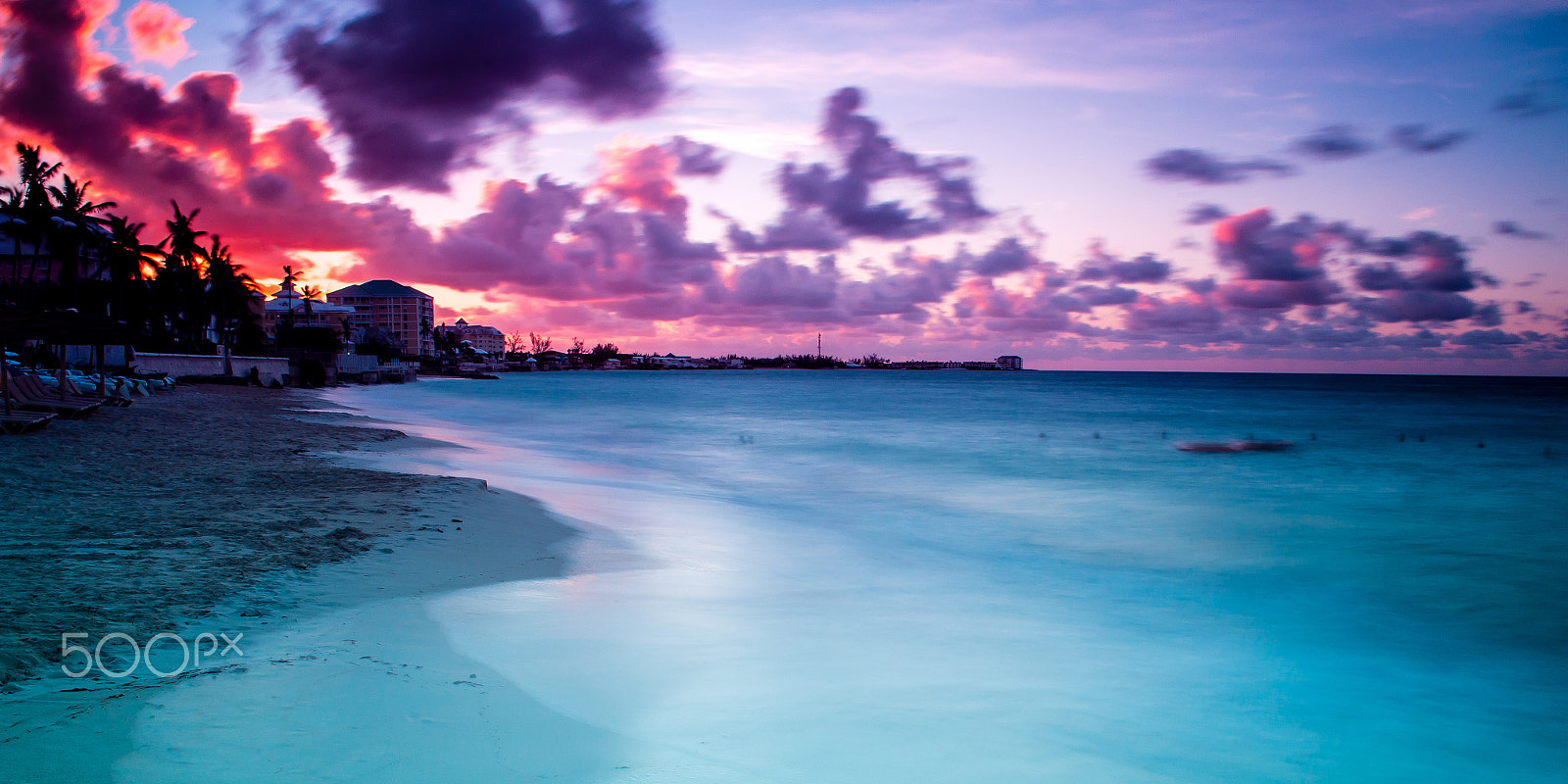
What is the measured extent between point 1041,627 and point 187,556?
7.18m

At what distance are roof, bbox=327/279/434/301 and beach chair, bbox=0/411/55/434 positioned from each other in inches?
6251

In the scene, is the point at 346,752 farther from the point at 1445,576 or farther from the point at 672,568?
the point at 1445,576

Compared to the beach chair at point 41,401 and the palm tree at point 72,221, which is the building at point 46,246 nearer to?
the palm tree at point 72,221

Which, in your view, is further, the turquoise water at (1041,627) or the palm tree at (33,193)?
the palm tree at (33,193)

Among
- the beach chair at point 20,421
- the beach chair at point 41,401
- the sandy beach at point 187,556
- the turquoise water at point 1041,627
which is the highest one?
the beach chair at point 41,401

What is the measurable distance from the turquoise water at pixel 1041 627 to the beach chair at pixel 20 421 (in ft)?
20.7

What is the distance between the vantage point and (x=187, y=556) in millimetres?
6121

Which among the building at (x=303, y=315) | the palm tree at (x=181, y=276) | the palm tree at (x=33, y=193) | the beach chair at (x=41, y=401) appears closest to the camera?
the beach chair at (x=41, y=401)

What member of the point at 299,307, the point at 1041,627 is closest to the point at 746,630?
the point at 1041,627

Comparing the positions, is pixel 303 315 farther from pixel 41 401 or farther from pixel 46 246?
pixel 41 401

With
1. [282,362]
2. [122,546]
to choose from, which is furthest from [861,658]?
[282,362]

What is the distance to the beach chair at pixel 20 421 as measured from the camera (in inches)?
515

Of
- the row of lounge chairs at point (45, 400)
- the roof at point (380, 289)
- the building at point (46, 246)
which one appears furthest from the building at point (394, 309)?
the row of lounge chairs at point (45, 400)

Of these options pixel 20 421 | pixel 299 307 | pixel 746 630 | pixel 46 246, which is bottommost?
pixel 746 630
